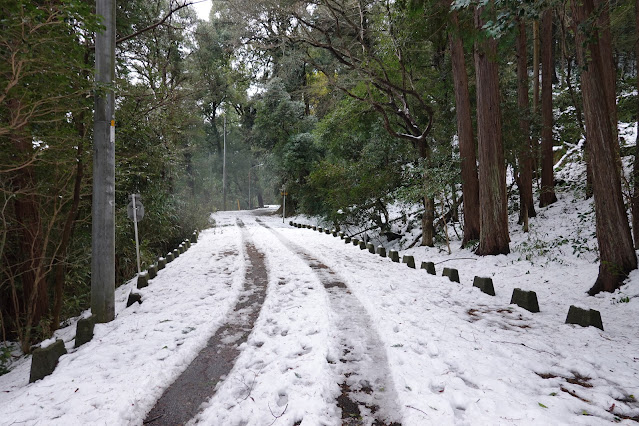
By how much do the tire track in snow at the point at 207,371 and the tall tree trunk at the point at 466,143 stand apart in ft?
24.2

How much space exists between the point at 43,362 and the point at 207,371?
5.79ft

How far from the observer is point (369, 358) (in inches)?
136

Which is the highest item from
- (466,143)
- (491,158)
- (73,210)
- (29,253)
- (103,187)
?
(466,143)

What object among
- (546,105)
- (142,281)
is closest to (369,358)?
(142,281)

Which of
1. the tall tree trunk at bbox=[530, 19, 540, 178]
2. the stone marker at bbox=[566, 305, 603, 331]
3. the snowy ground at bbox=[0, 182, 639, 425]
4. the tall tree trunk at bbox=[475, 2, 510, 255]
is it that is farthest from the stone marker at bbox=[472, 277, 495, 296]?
A: the tall tree trunk at bbox=[530, 19, 540, 178]

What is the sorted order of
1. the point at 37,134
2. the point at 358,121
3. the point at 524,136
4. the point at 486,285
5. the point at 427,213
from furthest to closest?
the point at 358,121 → the point at 427,213 → the point at 524,136 → the point at 486,285 → the point at 37,134

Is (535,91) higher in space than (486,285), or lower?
higher

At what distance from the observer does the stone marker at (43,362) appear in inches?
132

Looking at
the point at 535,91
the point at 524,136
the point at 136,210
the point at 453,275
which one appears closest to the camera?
Answer: the point at 453,275

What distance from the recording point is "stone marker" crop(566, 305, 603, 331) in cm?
416

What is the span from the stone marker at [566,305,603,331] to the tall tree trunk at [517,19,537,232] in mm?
6710

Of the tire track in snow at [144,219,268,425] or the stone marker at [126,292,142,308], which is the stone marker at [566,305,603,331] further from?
the stone marker at [126,292,142,308]

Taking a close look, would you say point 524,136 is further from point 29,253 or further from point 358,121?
point 29,253

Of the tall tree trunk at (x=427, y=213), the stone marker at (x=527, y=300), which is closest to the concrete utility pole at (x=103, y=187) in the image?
the stone marker at (x=527, y=300)
